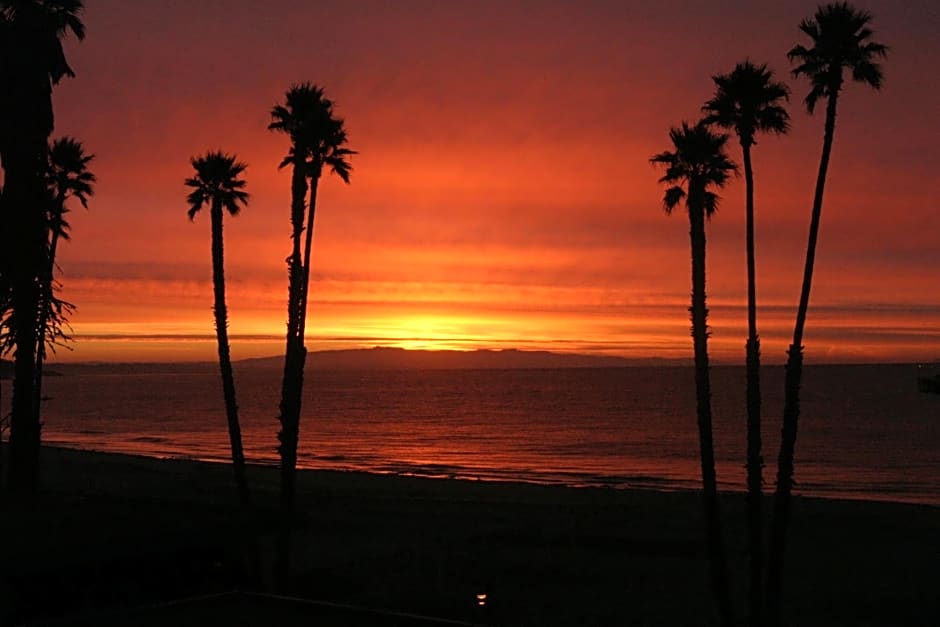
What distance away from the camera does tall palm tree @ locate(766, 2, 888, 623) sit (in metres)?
22.7

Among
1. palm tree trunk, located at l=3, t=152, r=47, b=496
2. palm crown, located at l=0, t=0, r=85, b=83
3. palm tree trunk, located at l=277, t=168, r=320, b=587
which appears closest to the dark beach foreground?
palm tree trunk, located at l=277, t=168, r=320, b=587

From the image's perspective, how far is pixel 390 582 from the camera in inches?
1150

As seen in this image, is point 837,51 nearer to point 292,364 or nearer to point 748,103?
point 748,103

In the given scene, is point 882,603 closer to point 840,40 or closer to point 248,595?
point 840,40

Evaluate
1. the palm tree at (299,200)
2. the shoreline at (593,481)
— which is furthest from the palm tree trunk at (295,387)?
the shoreline at (593,481)

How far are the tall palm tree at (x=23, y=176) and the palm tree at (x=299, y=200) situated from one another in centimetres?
709

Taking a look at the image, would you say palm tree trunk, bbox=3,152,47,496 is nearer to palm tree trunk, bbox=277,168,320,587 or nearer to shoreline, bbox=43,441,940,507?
palm tree trunk, bbox=277,168,320,587

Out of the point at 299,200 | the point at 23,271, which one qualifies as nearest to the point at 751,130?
the point at 299,200

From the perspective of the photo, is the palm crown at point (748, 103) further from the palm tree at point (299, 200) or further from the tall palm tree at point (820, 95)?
the palm tree at point (299, 200)

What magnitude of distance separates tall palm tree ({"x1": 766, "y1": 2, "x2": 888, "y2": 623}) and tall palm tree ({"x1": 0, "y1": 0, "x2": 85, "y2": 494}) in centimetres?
2089

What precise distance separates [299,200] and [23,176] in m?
8.26

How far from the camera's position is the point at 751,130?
24.4 meters

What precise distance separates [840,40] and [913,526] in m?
25.1

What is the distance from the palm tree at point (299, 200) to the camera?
27906mm
